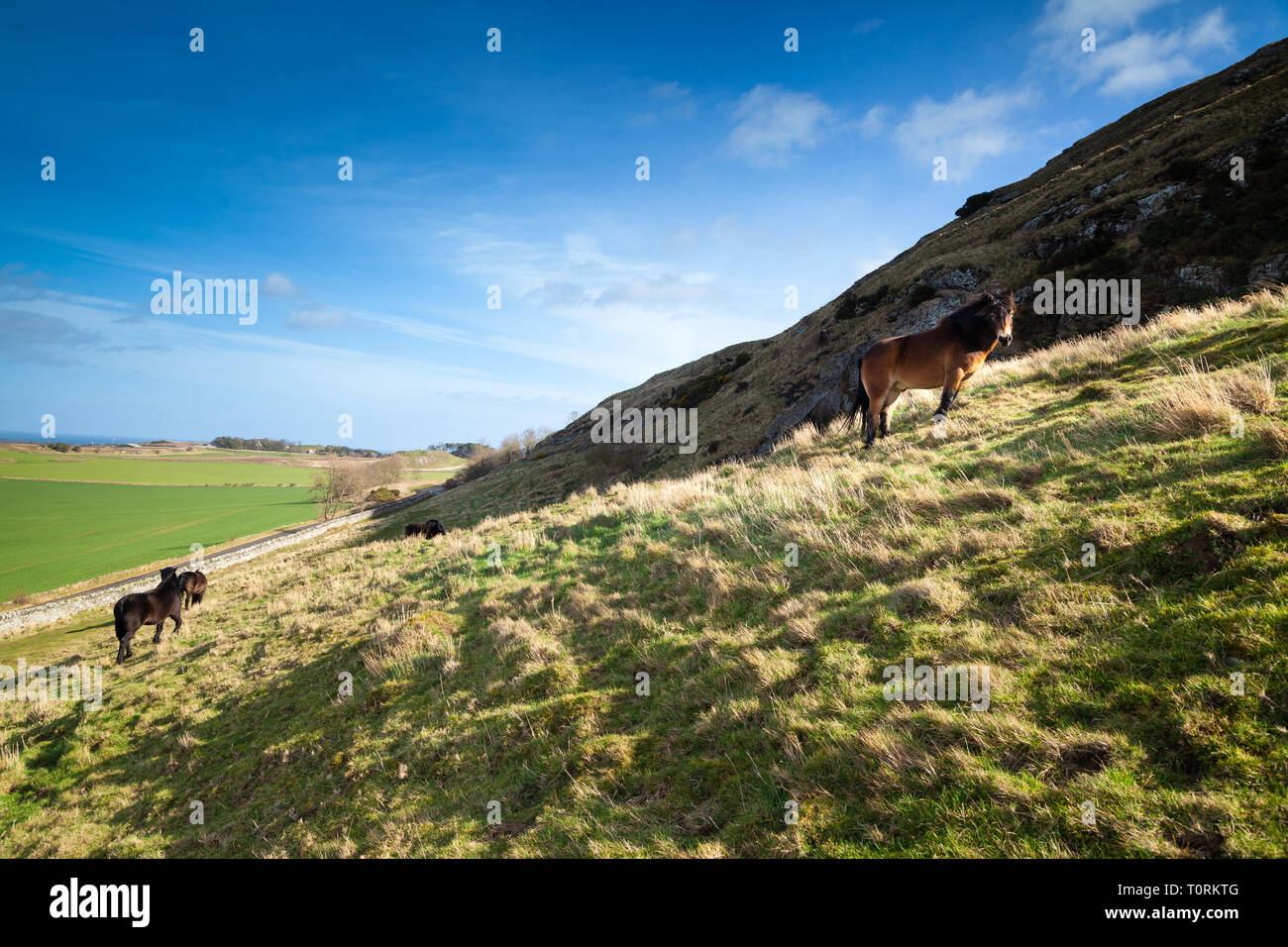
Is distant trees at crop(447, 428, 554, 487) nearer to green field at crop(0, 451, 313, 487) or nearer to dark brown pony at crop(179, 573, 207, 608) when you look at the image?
Result: green field at crop(0, 451, 313, 487)

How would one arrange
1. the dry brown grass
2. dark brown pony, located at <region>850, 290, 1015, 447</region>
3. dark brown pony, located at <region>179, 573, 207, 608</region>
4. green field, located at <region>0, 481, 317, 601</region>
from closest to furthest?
1. the dry brown grass
2. dark brown pony, located at <region>850, 290, 1015, 447</region>
3. dark brown pony, located at <region>179, 573, 207, 608</region>
4. green field, located at <region>0, 481, 317, 601</region>

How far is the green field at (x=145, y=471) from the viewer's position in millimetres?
101938

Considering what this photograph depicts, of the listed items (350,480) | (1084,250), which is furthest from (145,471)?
(1084,250)

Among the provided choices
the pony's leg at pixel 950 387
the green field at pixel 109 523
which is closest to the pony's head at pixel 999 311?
the pony's leg at pixel 950 387

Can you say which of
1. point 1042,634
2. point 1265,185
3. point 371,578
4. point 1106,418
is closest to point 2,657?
point 371,578

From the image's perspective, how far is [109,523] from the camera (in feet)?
213

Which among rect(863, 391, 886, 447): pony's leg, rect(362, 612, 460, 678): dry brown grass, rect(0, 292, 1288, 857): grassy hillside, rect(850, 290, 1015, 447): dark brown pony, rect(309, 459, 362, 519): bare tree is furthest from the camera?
rect(309, 459, 362, 519): bare tree

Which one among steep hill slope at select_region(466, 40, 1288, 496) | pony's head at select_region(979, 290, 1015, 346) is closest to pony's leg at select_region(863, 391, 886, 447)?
pony's head at select_region(979, 290, 1015, 346)

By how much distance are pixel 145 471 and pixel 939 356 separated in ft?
526

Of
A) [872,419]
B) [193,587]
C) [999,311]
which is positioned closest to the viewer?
[999,311]

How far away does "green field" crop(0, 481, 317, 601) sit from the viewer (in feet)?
151

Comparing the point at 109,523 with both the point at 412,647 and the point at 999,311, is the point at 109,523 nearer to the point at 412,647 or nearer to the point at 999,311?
the point at 412,647

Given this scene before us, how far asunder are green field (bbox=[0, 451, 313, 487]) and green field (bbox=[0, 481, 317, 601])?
11112 millimetres

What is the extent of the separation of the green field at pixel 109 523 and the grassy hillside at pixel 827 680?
49.8 m
